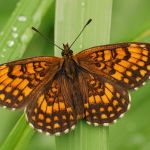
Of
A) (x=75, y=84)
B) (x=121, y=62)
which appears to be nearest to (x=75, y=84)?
(x=75, y=84)

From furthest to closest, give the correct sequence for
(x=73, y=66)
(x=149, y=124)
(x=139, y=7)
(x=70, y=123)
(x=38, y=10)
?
(x=139, y=7) → (x=149, y=124) → (x=38, y=10) → (x=73, y=66) → (x=70, y=123)

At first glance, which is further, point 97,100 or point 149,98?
point 149,98

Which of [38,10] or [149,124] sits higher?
[38,10]

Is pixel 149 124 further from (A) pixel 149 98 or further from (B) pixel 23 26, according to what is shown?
(B) pixel 23 26

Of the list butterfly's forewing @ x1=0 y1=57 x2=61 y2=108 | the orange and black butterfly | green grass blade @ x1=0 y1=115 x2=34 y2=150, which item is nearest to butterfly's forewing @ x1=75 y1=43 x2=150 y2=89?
the orange and black butterfly

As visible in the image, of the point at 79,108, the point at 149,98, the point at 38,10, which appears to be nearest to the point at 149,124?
the point at 149,98

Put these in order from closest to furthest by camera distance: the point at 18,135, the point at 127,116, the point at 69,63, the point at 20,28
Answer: the point at 18,135 < the point at 69,63 < the point at 20,28 < the point at 127,116

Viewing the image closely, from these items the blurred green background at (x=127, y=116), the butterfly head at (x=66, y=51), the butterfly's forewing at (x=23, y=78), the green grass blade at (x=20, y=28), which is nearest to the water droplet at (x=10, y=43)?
the green grass blade at (x=20, y=28)

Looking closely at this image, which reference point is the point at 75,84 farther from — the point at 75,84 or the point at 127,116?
the point at 127,116
